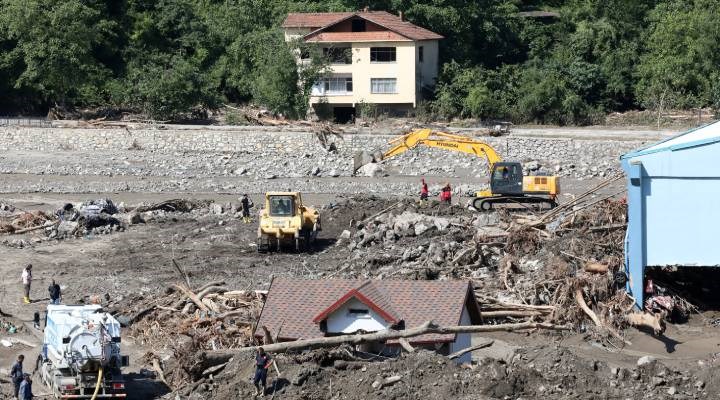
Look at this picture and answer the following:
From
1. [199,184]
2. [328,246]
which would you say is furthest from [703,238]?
[199,184]

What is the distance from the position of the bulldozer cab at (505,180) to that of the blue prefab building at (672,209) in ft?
38.9

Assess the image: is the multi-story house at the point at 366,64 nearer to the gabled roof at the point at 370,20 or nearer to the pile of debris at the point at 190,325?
the gabled roof at the point at 370,20

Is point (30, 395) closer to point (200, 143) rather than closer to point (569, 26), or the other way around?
point (200, 143)

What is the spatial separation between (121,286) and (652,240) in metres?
13.7

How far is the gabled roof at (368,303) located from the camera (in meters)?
25.2

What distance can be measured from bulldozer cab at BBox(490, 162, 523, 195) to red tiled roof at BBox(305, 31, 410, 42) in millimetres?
23411

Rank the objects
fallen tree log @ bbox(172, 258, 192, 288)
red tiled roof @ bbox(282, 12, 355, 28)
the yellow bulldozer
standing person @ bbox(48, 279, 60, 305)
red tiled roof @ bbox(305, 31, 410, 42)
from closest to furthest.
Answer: standing person @ bbox(48, 279, 60, 305) → fallen tree log @ bbox(172, 258, 192, 288) → the yellow bulldozer → red tiled roof @ bbox(305, 31, 410, 42) → red tiled roof @ bbox(282, 12, 355, 28)

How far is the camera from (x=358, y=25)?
67.5 metres

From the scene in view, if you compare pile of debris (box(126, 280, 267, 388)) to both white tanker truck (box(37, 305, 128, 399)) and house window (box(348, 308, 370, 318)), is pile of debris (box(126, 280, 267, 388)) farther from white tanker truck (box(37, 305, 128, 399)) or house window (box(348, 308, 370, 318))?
house window (box(348, 308, 370, 318))

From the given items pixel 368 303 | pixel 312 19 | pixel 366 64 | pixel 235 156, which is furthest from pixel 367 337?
pixel 312 19

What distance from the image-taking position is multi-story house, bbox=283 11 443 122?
66.8 metres

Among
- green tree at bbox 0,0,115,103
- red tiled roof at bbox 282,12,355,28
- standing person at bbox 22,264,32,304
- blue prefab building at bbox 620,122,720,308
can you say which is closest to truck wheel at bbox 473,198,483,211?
blue prefab building at bbox 620,122,720,308

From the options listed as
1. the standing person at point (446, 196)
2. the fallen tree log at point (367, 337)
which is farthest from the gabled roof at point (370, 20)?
the fallen tree log at point (367, 337)

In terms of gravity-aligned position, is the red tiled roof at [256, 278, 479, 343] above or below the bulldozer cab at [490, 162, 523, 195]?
below
